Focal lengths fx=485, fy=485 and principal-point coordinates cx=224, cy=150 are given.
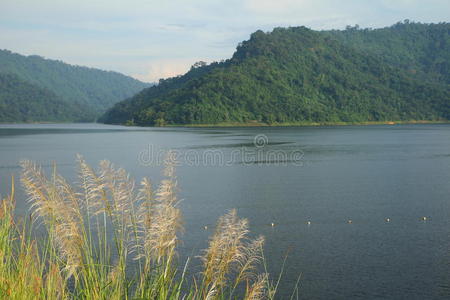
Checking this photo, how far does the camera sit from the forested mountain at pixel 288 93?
153 meters

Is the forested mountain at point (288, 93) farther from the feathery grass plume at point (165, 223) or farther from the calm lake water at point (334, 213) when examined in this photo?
the feathery grass plume at point (165, 223)

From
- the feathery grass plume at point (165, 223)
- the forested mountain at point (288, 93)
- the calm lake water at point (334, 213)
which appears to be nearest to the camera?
the feathery grass plume at point (165, 223)

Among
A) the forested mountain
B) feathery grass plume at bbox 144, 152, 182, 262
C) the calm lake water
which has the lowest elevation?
the calm lake water

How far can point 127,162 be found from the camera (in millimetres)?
43688

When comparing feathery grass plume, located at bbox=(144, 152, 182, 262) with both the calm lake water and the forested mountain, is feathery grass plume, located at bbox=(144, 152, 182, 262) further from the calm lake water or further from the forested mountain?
the forested mountain

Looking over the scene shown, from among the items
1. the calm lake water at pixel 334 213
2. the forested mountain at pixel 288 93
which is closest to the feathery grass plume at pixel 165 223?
the calm lake water at pixel 334 213

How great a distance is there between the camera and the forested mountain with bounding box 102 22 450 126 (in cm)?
15338

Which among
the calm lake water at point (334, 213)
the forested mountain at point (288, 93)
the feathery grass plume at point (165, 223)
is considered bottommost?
the calm lake water at point (334, 213)

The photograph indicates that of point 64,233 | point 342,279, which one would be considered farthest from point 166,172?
point 342,279

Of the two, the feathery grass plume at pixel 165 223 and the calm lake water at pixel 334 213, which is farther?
the calm lake water at pixel 334 213

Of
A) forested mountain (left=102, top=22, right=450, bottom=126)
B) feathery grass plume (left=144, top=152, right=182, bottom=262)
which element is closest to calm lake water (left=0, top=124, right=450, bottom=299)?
feathery grass plume (left=144, top=152, right=182, bottom=262)

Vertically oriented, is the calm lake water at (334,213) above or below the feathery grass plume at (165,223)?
below

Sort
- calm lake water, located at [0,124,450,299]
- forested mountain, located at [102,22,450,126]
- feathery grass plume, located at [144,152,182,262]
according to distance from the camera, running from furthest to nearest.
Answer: forested mountain, located at [102,22,450,126] → calm lake water, located at [0,124,450,299] → feathery grass plume, located at [144,152,182,262]

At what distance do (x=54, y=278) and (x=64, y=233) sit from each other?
1.08m
